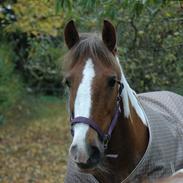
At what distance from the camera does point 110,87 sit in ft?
10.5

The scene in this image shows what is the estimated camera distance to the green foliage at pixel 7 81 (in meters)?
12.7

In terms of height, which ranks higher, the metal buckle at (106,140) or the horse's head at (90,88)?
the horse's head at (90,88)

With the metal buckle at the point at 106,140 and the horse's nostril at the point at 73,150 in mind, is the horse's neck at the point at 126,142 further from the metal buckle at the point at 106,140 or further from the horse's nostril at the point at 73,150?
the horse's nostril at the point at 73,150

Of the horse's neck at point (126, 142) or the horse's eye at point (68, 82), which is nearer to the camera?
the horse's eye at point (68, 82)

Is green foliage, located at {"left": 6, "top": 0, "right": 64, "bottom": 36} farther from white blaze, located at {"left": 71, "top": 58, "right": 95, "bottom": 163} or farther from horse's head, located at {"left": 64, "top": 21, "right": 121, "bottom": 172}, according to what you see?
white blaze, located at {"left": 71, "top": 58, "right": 95, "bottom": 163}

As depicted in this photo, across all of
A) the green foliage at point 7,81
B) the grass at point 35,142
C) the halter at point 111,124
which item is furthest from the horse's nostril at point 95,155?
the green foliage at point 7,81

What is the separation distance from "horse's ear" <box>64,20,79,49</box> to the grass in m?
5.06

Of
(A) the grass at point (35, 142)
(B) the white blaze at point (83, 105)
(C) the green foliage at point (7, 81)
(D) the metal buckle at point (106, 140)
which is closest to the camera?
(B) the white blaze at point (83, 105)

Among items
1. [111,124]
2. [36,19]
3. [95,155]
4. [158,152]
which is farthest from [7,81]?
[95,155]

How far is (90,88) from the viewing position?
3.12m

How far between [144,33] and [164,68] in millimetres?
415

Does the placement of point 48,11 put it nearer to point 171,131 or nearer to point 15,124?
point 171,131

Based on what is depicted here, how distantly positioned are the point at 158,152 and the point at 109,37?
0.76 m

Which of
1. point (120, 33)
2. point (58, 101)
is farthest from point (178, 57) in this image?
point (58, 101)
